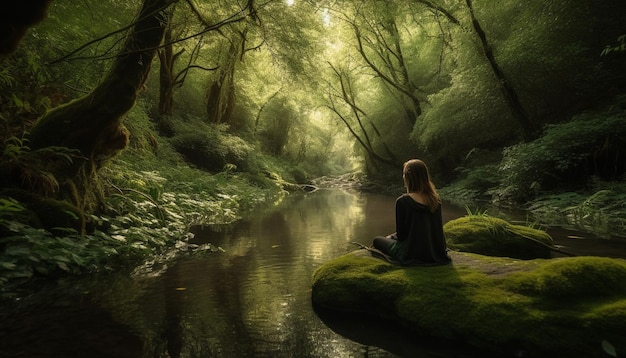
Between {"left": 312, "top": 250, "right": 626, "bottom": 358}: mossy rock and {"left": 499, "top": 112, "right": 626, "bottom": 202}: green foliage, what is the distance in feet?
26.4

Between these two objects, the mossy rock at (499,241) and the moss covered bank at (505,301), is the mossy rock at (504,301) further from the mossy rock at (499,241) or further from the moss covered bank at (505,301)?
the mossy rock at (499,241)

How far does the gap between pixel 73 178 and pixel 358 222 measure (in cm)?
675

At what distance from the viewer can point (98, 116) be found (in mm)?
5742

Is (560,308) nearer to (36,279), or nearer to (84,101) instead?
(36,279)

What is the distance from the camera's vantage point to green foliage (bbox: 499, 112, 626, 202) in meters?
9.27

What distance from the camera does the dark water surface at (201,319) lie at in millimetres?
2934

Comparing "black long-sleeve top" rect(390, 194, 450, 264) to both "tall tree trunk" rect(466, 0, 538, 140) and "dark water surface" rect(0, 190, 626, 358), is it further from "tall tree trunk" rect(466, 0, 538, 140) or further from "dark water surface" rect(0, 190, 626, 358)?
"tall tree trunk" rect(466, 0, 538, 140)

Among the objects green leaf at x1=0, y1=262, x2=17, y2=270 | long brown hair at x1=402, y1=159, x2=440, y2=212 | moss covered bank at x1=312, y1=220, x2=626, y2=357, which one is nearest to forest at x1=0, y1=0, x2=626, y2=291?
green leaf at x1=0, y1=262, x2=17, y2=270

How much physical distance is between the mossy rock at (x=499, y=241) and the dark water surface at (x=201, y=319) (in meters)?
0.90

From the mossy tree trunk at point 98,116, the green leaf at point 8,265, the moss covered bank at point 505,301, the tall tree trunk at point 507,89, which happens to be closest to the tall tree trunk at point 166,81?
the mossy tree trunk at point 98,116

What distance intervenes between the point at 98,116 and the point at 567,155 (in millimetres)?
11351

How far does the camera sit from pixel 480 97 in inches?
553

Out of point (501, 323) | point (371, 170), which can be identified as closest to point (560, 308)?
point (501, 323)

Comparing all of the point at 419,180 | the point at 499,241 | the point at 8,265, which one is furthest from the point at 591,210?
the point at 8,265
